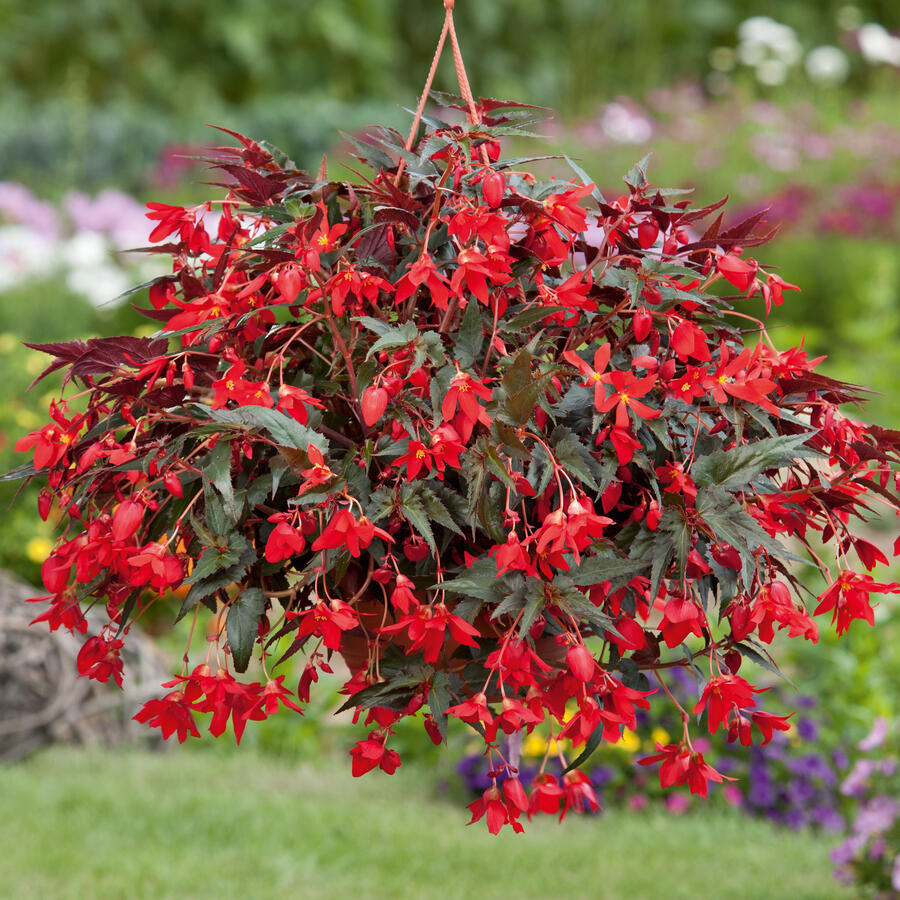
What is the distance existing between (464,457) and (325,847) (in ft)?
7.37

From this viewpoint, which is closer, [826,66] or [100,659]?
[100,659]

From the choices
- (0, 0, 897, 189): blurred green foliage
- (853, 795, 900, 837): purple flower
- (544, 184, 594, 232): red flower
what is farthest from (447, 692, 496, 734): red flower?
(0, 0, 897, 189): blurred green foliage

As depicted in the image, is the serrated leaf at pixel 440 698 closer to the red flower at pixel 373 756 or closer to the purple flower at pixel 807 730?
the red flower at pixel 373 756

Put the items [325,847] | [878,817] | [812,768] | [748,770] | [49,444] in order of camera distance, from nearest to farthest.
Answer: [49,444] → [878,817] → [325,847] → [812,768] → [748,770]

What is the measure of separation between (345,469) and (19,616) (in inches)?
110

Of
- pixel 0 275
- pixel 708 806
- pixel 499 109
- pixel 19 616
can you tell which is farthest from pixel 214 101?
pixel 499 109

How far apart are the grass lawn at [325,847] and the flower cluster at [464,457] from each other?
1755mm

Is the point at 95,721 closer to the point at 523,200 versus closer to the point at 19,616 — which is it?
the point at 19,616

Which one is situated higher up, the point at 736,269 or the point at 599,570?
the point at 736,269

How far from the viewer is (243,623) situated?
46.3 inches

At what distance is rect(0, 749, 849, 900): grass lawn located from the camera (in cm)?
285

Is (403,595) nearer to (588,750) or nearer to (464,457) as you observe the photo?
(464,457)

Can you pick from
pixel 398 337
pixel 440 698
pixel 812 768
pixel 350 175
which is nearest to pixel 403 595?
pixel 440 698

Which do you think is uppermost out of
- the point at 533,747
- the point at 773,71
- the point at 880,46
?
the point at 773,71
